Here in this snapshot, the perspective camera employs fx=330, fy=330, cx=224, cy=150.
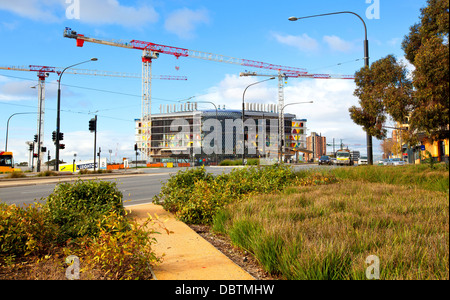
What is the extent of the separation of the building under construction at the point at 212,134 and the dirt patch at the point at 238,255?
123115mm

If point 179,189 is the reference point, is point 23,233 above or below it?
below

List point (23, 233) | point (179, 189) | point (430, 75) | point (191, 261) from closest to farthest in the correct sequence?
point (191, 261) < point (23, 233) < point (430, 75) < point (179, 189)

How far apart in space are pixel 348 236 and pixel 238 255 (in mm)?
1538

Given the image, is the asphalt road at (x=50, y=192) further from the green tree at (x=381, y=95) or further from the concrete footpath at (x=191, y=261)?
the green tree at (x=381, y=95)

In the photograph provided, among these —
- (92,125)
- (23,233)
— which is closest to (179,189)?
(23,233)

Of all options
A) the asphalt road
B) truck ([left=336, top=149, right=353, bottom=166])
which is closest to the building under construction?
truck ([left=336, top=149, right=353, bottom=166])

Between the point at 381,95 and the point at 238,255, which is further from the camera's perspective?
the point at 381,95

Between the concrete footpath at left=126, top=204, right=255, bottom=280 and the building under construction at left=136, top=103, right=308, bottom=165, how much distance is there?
124 meters

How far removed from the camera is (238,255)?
4594mm

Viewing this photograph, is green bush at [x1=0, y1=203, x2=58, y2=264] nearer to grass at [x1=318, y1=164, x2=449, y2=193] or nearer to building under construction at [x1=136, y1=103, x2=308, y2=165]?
grass at [x1=318, y1=164, x2=449, y2=193]

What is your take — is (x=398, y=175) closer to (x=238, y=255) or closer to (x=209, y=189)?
(x=209, y=189)

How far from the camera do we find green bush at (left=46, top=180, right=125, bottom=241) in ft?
16.5

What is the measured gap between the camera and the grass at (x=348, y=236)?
2.99 metres
